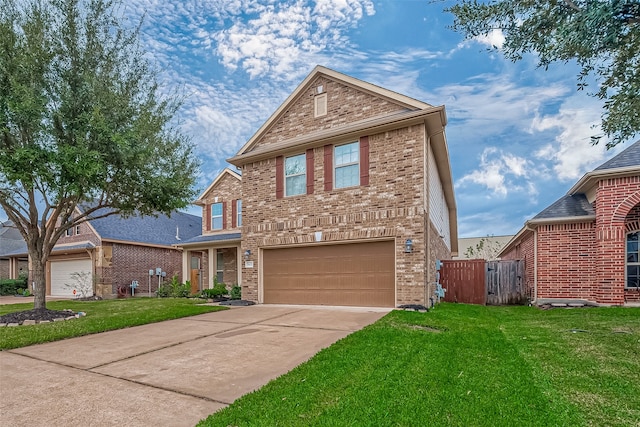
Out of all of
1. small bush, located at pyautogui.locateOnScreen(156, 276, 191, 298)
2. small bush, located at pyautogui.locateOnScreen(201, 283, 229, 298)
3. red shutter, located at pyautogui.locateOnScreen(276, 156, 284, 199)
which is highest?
red shutter, located at pyautogui.locateOnScreen(276, 156, 284, 199)

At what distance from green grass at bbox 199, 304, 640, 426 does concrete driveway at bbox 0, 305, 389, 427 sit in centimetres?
49

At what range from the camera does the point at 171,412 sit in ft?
10.9

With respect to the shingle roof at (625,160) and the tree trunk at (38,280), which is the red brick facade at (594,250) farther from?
the tree trunk at (38,280)


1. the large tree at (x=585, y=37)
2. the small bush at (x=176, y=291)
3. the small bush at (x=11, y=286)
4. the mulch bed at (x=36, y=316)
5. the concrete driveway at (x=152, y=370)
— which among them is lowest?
the small bush at (x=11, y=286)

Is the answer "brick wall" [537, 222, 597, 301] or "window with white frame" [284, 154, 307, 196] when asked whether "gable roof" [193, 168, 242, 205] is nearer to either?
"window with white frame" [284, 154, 307, 196]

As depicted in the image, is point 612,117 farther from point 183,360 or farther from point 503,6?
point 183,360

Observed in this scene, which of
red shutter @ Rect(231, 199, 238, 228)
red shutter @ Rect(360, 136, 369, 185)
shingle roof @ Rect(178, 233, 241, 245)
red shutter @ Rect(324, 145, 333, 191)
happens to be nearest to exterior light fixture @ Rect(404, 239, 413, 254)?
red shutter @ Rect(360, 136, 369, 185)

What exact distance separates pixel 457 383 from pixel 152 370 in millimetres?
3771

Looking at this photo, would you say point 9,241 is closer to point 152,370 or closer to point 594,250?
point 152,370

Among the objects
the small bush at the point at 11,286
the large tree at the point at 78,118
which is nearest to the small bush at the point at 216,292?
the large tree at the point at 78,118

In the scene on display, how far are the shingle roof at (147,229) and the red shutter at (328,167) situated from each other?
38.2 feet

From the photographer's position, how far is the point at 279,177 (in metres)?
12.4

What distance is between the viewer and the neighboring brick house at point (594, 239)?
10.3 metres

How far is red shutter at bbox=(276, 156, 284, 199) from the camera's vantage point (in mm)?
12273
